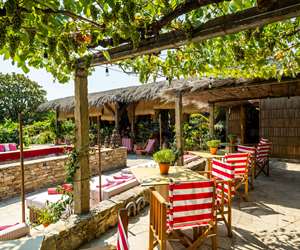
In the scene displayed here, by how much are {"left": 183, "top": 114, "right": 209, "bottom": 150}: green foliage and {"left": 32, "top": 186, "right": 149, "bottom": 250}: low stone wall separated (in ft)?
18.6

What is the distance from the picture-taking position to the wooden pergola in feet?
5.41

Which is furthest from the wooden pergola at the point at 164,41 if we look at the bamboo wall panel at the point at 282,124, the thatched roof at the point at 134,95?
the bamboo wall panel at the point at 282,124

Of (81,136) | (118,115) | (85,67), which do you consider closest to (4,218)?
(81,136)

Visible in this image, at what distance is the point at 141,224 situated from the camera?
3422 millimetres

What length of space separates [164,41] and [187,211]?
1720 millimetres

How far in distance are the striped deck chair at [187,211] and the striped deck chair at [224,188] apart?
0.50 meters

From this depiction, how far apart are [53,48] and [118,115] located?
1055cm

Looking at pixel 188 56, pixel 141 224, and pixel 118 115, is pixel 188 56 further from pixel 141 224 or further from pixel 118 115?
pixel 118 115

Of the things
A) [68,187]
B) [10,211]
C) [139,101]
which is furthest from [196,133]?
[10,211]

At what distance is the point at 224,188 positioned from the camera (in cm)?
320

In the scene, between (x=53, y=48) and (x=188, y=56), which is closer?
(x=53, y=48)

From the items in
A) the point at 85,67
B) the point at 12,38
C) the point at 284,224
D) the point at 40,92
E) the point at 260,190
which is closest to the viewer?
the point at 12,38

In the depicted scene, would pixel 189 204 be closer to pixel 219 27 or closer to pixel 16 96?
pixel 219 27

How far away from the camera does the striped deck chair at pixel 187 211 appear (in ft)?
7.70
